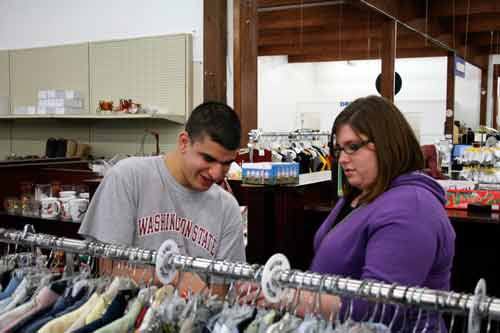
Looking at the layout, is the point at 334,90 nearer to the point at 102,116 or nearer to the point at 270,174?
the point at 102,116

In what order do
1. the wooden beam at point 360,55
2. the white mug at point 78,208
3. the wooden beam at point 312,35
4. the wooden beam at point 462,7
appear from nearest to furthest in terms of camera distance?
the white mug at point 78,208 → the wooden beam at point 462,7 → the wooden beam at point 312,35 → the wooden beam at point 360,55

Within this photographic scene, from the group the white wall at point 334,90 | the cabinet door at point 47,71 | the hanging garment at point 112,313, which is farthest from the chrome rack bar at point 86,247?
the white wall at point 334,90

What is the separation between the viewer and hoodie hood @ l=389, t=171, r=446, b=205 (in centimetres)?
172

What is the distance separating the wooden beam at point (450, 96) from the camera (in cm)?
1128

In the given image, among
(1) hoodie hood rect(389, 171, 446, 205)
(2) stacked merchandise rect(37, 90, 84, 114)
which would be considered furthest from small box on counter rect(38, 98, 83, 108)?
(1) hoodie hood rect(389, 171, 446, 205)

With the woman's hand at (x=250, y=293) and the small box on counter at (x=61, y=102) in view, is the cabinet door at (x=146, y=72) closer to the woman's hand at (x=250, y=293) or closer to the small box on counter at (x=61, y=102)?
the small box on counter at (x=61, y=102)

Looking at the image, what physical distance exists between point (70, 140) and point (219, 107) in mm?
5042

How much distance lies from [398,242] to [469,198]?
9.09 feet

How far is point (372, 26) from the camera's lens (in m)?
9.82

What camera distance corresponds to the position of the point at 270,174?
12.9 ft

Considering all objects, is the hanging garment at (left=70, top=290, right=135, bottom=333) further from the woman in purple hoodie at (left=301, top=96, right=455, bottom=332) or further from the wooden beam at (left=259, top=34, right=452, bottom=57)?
the wooden beam at (left=259, top=34, right=452, bottom=57)

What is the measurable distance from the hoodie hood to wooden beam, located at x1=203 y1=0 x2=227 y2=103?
353cm

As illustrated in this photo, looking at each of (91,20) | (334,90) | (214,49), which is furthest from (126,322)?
(334,90)

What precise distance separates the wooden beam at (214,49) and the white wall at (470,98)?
948 centimetres
